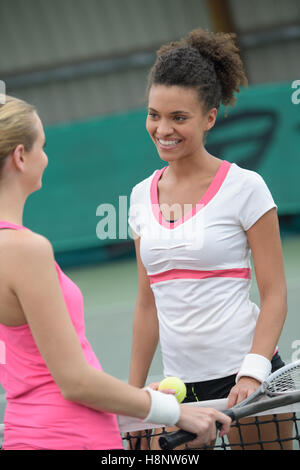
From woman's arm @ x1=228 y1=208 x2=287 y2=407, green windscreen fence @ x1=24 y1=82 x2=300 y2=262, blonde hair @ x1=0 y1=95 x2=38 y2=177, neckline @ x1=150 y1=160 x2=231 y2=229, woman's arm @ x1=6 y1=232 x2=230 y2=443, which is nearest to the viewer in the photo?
woman's arm @ x1=6 y1=232 x2=230 y2=443

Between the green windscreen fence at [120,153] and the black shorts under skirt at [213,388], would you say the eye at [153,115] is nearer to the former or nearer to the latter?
the black shorts under skirt at [213,388]

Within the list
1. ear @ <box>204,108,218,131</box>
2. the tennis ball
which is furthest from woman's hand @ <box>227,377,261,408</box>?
ear @ <box>204,108,218,131</box>

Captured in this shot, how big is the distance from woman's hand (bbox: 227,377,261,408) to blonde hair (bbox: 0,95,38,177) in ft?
3.01

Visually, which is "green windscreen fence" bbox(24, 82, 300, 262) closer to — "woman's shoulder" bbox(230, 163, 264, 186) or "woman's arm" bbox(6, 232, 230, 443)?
"woman's shoulder" bbox(230, 163, 264, 186)

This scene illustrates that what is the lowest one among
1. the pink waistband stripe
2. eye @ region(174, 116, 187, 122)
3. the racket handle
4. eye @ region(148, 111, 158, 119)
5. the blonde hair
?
the racket handle

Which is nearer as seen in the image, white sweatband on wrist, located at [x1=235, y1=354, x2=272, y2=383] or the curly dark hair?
white sweatband on wrist, located at [x1=235, y1=354, x2=272, y2=383]

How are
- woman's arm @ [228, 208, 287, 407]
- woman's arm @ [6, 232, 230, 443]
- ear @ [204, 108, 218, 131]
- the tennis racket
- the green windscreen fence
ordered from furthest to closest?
the green windscreen fence
ear @ [204, 108, 218, 131]
woman's arm @ [228, 208, 287, 407]
the tennis racket
woman's arm @ [6, 232, 230, 443]

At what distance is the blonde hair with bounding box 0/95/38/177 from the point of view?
166cm

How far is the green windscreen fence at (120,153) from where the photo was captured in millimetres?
7895

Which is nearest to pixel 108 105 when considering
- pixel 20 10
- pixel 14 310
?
pixel 20 10

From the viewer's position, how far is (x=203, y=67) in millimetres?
2303

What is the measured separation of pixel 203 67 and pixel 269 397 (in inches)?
43.3
